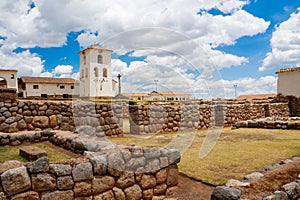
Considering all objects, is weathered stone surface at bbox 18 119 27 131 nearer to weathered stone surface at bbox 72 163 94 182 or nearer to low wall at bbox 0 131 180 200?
low wall at bbox 0 131 180 200

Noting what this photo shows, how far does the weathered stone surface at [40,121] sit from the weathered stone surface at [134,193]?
583cm

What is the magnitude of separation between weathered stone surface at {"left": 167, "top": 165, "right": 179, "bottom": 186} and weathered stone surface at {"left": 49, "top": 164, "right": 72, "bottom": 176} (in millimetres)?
1948

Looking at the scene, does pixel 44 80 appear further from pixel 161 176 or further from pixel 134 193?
pixel 134 193

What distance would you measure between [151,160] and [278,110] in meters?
20.7

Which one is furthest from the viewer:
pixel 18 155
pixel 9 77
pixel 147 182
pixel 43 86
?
pixel 43 86

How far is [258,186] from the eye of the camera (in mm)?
4621

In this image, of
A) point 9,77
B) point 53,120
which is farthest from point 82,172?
point 9,77

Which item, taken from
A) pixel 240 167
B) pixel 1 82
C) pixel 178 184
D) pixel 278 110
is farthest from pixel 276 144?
pixel 1 82

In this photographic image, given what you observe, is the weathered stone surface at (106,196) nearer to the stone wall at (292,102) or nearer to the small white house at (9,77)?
the stone wall at (292,102)

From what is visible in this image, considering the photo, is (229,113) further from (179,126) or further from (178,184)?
(178,184)

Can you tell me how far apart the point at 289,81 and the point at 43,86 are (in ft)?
118

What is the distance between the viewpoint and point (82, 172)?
4082mm

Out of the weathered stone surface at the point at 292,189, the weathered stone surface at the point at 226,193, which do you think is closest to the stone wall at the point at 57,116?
the weathered stone surface at the point at 226,193

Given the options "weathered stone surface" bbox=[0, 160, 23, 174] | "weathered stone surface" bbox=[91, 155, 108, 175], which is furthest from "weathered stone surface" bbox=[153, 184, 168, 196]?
"weathered stone surface" bbox=[0, 160, 23, 174]
